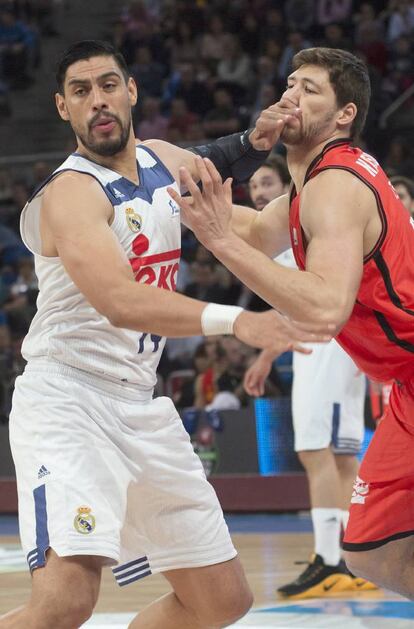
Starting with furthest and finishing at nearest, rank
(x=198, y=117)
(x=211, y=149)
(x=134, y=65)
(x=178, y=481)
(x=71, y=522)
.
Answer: (x=134, y=65), (x=198, y=117), (x=211, y=149), (x=178, y=481), (x=71, y=522)

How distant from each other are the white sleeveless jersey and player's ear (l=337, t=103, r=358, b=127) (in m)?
0.67

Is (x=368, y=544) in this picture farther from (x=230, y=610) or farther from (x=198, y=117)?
(x=198, y=117)

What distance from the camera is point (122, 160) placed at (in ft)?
12.8

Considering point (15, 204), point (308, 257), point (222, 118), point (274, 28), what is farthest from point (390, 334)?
point (274, 28)

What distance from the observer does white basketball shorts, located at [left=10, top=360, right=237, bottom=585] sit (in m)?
3.49

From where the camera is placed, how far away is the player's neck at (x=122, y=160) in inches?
152

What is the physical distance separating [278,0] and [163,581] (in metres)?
10.3

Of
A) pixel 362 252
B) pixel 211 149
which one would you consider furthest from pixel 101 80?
pixel 362 252

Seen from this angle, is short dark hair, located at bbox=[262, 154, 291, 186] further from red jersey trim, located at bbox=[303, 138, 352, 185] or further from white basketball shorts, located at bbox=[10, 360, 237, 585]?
white basketball shorts, located at bbox=[10, 360, 237, 585]

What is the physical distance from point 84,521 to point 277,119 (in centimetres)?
145

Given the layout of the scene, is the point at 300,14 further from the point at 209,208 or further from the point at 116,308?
the point at 116,308

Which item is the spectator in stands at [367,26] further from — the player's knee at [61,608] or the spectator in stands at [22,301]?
the player's knee at [61,608]

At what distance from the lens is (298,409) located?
6.37 meters

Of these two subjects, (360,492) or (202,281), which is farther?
(202,281)
